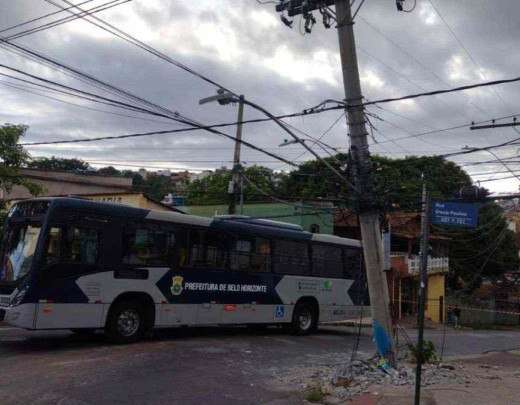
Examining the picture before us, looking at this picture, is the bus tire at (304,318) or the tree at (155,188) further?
the tree at (155,188)

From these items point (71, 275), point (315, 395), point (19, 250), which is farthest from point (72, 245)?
point (315, 395)

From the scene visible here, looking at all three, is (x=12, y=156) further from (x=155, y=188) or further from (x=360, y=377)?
(x=155, y=188)

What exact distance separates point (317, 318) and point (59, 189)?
21.3m

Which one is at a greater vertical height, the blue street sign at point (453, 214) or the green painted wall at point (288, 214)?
the green painted wall at point (288, 214)

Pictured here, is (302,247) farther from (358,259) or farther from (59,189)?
(59,189)

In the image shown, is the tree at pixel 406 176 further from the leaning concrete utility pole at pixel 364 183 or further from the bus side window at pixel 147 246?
the leaning concrete utility pole at pixel 364 183

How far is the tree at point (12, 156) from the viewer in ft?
59.4

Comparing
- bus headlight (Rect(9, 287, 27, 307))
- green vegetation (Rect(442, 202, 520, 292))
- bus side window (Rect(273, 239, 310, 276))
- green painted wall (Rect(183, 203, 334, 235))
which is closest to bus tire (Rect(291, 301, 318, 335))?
bus side window (Rect(273, 239, 310, 276))

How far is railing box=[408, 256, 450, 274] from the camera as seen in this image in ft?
118

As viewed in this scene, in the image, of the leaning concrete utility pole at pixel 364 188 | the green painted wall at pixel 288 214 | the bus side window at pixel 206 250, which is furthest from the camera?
the green painted wall at pixel 288 214

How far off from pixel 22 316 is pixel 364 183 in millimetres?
6940

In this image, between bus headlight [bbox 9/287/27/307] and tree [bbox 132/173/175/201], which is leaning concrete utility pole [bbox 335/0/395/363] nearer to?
bus headlight [bbox 9/287/27/307]

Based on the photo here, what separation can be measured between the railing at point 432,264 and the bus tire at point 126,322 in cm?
2461

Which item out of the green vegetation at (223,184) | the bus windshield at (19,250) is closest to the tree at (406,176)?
the green vegetation at (223,184)
